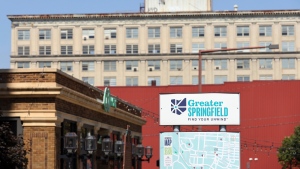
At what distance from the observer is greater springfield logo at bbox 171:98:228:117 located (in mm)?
46062

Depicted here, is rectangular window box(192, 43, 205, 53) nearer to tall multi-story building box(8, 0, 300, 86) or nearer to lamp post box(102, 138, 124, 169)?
tall multi-story building box(8, 0, 300, 86)

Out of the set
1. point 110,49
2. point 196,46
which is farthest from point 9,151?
point 110,49

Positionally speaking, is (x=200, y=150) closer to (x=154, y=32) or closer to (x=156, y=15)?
(x=156, y=15)

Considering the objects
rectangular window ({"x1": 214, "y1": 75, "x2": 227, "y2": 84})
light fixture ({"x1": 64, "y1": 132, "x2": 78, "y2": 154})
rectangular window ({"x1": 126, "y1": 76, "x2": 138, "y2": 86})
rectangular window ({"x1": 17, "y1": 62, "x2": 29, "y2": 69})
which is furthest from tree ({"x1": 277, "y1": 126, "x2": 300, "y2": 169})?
rectangular window ({"x1": 17, "y1": 62, "x2": 29, "y2": 69})

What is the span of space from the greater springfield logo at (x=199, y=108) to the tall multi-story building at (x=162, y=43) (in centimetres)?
8370

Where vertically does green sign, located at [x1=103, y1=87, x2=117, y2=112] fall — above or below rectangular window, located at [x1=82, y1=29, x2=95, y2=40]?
below

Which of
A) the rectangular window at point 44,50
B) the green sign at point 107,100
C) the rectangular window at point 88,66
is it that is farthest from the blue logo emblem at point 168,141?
the rectangular window at point 44,50

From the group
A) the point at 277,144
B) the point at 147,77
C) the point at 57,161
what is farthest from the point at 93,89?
the point at 147,77

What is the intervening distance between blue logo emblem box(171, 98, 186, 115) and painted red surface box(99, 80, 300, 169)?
41080 millimetres

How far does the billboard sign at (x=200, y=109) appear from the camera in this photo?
151 ft

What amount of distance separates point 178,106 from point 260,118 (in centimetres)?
4346

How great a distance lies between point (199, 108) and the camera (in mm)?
46281

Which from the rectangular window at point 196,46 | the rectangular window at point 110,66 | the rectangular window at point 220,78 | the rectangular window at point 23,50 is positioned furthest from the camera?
the rectangular window at point 110,66

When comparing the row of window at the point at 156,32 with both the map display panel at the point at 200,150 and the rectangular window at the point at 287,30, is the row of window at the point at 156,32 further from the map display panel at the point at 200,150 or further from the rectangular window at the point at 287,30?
the map display panel at the point at 200,150
